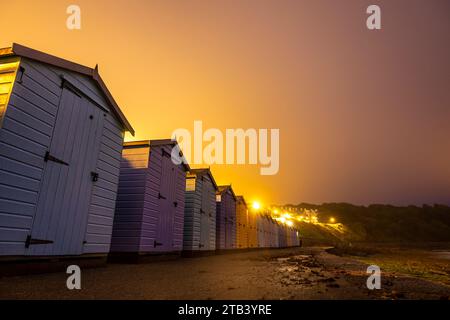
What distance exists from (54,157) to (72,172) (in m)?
0.72

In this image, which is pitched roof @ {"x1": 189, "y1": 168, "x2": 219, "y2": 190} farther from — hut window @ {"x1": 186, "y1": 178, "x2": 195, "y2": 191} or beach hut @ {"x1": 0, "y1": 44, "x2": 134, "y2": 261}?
beach hut @ {"x1": 0, "y1": 44, "x2": 134, "y2": 261}

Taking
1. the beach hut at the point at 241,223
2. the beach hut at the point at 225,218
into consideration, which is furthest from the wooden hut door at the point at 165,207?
the beach hut at the point at 241,223

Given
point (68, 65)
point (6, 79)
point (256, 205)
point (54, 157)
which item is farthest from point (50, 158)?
point (256, 205)

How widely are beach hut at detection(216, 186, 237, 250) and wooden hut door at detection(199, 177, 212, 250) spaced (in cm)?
A: 269

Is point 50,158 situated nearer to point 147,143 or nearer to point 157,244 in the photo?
point 147,143

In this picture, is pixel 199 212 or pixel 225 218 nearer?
pixel 199 212

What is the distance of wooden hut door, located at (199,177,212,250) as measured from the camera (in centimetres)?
1695

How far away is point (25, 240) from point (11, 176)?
147 cm

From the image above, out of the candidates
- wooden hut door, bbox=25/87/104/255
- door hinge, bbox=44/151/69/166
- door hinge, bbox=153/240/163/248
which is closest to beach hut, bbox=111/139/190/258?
door hinge, bbox=153/240/163/248

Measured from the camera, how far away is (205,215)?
17.6 metres

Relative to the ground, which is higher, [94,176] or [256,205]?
[256,205]

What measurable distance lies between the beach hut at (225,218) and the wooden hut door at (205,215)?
2695 mm
